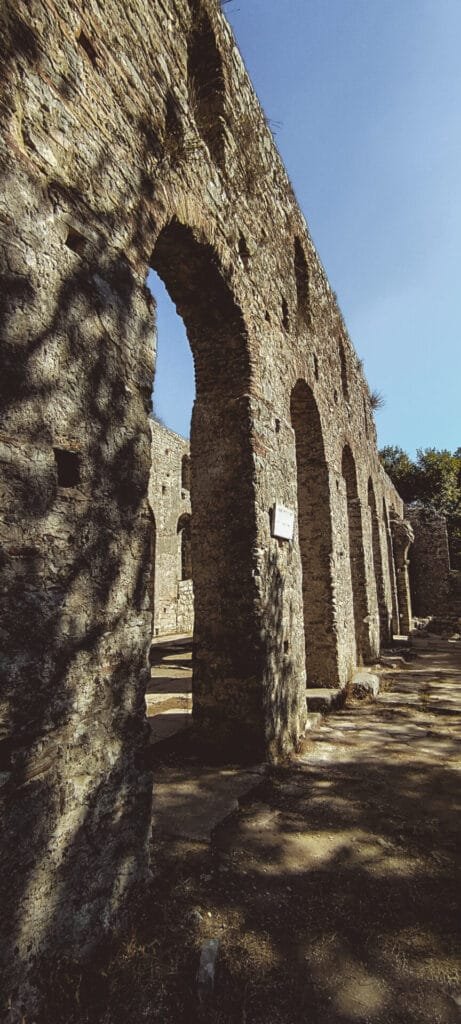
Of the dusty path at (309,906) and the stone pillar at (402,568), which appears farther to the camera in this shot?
the stone pillar at (402,568)

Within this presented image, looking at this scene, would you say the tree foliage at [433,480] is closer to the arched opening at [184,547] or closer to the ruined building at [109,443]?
the arched opening at [184,547]

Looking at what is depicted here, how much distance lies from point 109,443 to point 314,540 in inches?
178

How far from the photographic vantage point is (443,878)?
7.47 ft

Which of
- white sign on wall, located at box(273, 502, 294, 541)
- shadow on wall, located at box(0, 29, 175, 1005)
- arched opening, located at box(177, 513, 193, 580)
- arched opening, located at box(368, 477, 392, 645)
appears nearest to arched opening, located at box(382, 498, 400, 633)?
arched opening, located at box(368, 477, 392, 645)

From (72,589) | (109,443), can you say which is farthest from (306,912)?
(109,443)

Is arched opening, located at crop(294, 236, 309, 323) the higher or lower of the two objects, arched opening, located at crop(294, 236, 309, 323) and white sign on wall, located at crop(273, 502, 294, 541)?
the higher

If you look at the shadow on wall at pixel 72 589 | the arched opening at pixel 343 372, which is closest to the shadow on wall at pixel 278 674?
the shadow on wall at pixel 72 589

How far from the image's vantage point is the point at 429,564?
19797 mm

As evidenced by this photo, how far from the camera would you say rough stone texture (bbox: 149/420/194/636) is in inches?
512

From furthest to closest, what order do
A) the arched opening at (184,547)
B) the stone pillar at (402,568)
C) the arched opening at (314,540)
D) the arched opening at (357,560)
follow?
the arched opening at (184,547)
the stone pillar at (402,568)
the arched opening at (357,560)
the arched opening at (314,540)

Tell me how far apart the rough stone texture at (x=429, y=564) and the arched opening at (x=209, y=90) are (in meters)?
18.2

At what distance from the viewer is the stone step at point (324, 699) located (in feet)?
17.2

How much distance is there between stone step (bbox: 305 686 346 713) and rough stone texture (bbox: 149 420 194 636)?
7520mm

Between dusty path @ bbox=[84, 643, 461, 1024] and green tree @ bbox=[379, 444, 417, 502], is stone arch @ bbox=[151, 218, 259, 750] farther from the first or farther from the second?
green tree @ bbox=[379, 444, 417, 502]
